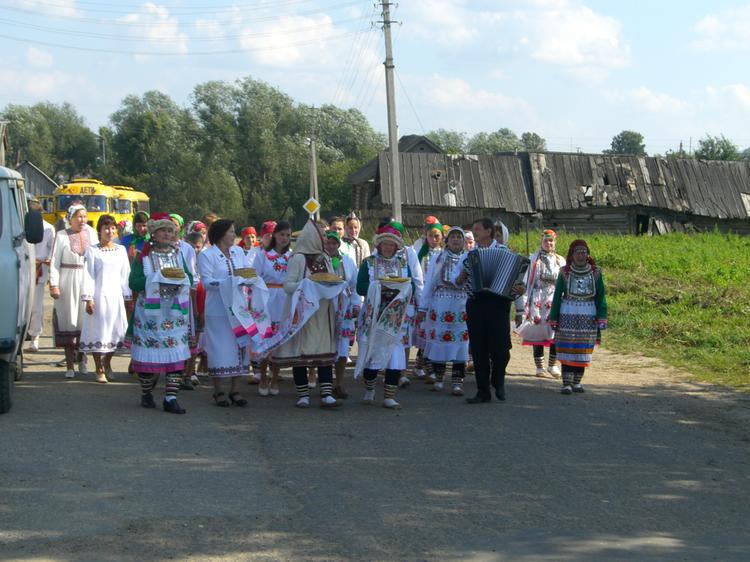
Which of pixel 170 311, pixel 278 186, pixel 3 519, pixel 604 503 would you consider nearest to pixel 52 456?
pixel 3 519

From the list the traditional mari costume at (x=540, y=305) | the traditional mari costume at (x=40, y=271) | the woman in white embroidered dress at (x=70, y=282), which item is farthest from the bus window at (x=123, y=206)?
the traditional mari costume at (x=540, y=305)

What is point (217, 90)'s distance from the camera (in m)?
75.3

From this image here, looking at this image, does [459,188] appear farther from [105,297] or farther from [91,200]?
[105,297]

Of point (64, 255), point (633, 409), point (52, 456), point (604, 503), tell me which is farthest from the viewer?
point (64, 255)

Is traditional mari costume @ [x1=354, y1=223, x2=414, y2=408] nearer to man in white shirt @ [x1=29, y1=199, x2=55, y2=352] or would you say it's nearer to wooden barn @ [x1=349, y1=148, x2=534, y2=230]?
man in white shirt @ [x1=29, y1=199, x2=55, y2=352]

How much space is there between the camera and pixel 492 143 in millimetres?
121688

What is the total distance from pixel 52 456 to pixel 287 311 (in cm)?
306

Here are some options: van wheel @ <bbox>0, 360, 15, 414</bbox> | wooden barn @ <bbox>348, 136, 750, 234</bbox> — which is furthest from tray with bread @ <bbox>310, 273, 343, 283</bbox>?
wooden barn @ <bbox>348, 136, 750, 234</bbox>

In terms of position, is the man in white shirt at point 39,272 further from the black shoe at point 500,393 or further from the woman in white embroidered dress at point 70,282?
the black shoe at point 500,393

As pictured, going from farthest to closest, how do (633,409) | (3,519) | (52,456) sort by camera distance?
(633,409) → (52,456) → (3,519)

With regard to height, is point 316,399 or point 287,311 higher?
point 287,311

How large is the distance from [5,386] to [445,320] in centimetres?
451

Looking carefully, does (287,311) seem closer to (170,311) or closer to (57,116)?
(170,311)

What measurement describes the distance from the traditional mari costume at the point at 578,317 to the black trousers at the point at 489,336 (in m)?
1.14
